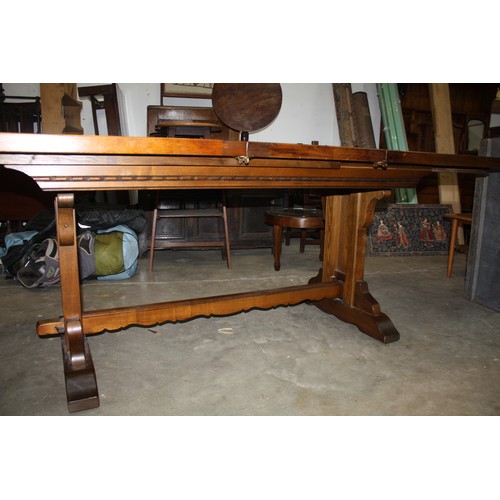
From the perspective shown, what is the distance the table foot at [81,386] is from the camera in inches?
53.8

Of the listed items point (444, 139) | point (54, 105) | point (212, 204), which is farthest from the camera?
point (444, 139)

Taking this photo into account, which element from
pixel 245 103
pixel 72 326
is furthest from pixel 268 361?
pixel 245 103

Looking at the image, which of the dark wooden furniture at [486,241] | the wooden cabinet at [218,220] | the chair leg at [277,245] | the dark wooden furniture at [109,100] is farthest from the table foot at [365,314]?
the dark wooden furniture at [109,100]

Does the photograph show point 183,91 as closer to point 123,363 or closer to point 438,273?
point 438,273

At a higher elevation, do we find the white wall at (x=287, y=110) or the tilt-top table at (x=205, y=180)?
the white wall at (x=287, y=110)

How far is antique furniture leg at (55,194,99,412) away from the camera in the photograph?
1.39 meters

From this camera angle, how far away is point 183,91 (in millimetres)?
4555

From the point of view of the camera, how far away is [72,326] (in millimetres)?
1585

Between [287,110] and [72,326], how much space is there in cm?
425

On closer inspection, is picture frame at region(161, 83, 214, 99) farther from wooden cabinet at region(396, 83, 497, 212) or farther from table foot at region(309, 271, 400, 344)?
table foot at region(309, 271, 400, 344)

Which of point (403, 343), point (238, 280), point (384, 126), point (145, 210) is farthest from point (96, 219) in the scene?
point (384, 126)

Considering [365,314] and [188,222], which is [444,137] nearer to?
[188,222]

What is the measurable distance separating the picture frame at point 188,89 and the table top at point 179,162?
335cm

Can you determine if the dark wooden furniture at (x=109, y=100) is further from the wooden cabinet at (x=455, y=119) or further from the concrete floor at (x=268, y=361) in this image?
the wooden cabinet at (x=455, y=119)
